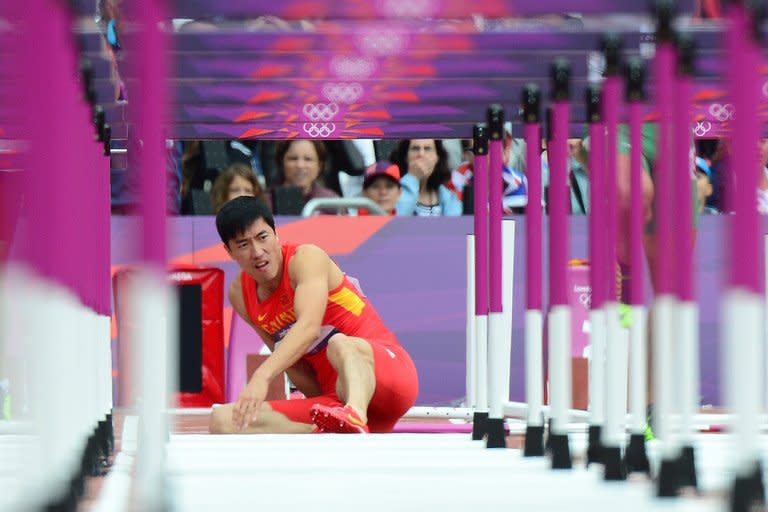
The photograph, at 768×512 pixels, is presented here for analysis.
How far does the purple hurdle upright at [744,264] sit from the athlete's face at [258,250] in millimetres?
3416

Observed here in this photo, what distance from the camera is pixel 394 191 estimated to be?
334 inches

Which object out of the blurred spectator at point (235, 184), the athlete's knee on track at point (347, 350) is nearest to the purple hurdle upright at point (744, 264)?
the athlete's knee on track at point (347, 350)

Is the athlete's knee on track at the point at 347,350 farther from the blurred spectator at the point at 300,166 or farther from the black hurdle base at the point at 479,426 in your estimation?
the blurred spectator at the point at 300,166

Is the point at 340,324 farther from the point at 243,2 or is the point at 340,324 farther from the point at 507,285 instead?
the point at 243,2

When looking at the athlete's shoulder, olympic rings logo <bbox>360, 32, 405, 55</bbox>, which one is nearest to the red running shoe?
the athlete's shoulder

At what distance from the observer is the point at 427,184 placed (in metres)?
8.55

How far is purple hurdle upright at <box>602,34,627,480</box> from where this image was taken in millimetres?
2910

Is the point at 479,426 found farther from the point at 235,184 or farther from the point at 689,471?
the point at 235,184

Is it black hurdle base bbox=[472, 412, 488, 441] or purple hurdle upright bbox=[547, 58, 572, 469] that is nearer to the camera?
purple hurdle upright bbox=[547, 58, 572, 469]

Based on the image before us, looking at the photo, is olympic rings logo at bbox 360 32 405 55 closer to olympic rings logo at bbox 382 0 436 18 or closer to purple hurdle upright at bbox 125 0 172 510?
olympic rings logo at bbox 382 0 436 18

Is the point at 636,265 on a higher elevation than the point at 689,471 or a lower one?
higher

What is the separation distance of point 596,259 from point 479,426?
1642 millimetres

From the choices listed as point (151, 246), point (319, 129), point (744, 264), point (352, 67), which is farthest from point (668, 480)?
point (319, 129)

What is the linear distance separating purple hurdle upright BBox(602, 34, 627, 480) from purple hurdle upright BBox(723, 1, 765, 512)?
84 cm
